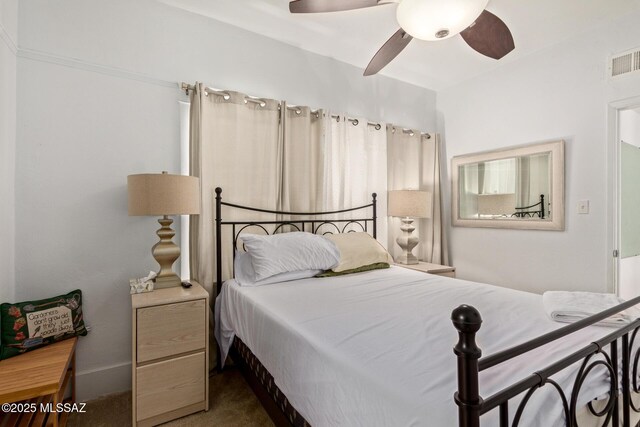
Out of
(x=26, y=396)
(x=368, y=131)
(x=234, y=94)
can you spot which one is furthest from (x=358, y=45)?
(x=26, y=396)

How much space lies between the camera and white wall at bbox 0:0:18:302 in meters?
1.69

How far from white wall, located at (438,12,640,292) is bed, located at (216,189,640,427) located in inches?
52.8

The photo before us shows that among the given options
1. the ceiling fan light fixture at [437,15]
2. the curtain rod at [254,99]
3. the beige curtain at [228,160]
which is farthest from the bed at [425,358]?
the curtain rod at [254,99]

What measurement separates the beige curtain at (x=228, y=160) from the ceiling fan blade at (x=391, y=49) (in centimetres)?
95

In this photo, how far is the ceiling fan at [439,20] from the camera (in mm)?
1396

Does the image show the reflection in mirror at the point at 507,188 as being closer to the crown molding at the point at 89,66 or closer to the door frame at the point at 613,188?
the door frame at the point at 613,188

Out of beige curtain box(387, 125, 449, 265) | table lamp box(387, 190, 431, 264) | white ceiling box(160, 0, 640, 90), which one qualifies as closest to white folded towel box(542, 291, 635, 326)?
table lamp box(387, 190, 431, 264)

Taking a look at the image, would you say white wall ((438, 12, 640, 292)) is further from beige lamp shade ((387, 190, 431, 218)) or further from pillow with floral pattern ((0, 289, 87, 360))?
pillow with floral pattern ((0, 289, 87, 360))

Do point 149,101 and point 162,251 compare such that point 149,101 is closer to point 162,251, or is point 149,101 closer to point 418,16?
point 162,251

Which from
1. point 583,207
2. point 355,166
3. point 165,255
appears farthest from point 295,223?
point 583,207

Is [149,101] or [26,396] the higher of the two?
[149,101]

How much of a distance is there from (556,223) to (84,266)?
148 inches

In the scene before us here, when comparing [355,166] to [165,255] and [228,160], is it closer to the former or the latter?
[228,160]

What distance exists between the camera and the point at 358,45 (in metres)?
2.87
